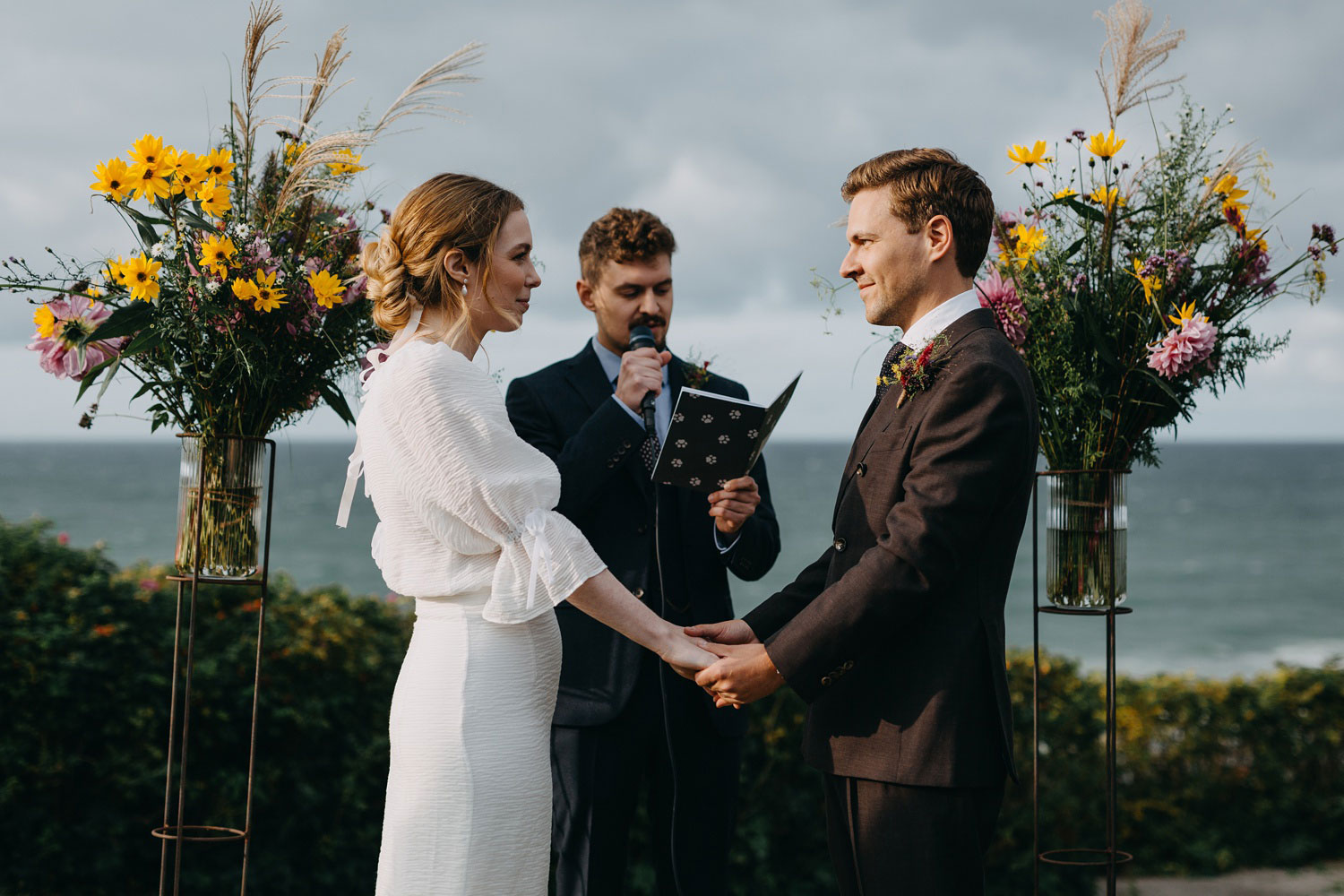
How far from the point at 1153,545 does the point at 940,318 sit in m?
44.2

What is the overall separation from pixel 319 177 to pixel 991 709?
2.25 m

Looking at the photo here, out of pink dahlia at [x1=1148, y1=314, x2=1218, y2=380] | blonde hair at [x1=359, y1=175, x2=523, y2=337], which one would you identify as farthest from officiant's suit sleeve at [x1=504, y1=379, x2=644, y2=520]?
pink dahlia at [x1=1148, y1=314, x2=1218, y2=380]

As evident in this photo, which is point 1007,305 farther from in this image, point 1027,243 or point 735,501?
point 735,501

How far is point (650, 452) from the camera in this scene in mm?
2994

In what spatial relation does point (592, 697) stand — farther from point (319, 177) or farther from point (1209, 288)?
point (1209, 288)

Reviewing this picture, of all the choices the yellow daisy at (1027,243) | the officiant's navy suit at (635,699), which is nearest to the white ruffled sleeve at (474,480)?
the officiant's navy suit at (635,699)

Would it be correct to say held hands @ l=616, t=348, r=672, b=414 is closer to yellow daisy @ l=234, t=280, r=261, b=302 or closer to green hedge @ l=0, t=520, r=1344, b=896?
yellow daisy @ l=234, t=280, r=261, b=302

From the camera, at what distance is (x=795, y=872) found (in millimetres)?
4566

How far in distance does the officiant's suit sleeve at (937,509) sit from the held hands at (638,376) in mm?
902

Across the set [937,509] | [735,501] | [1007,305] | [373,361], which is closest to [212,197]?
[373,361]

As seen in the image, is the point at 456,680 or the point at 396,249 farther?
the point at 396,249

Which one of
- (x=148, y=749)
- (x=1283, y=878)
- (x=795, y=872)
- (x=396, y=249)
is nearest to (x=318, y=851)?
(x=148, y=749)

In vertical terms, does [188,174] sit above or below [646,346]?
above

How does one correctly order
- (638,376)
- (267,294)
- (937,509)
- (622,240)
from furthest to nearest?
(622,240) → (638,376) → (267,294) → (937,509)
